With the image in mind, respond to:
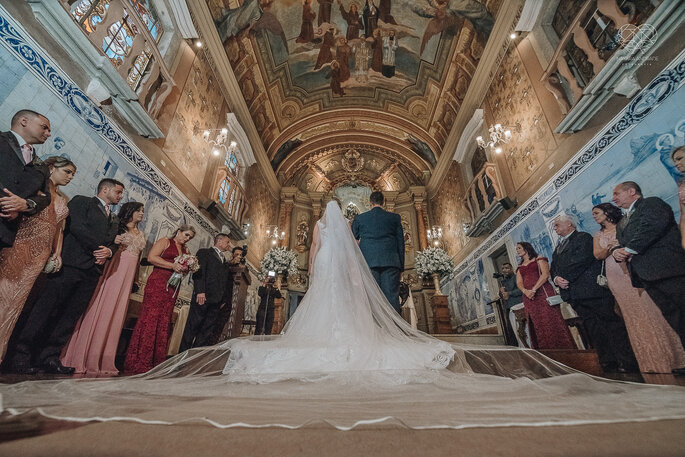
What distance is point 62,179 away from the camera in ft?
8.34

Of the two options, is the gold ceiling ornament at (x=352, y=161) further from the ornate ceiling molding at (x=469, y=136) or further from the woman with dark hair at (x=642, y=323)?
the woman with dark hair at (x=642, y=323)

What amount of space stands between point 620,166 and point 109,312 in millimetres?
6283

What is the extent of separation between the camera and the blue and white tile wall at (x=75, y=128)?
2555 mm

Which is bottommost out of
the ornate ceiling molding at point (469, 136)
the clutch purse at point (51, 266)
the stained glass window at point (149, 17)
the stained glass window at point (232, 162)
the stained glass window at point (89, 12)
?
the clutch purse at point (51, 266)

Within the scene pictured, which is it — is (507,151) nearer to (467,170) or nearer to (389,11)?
(467,170)

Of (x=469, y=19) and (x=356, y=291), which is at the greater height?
(x=469, y=19)

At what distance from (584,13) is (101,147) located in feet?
23.3

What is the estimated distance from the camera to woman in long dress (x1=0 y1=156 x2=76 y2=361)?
197cm

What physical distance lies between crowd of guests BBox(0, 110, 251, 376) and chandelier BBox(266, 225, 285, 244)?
8052 millimetres

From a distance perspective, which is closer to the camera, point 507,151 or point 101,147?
point 101,147

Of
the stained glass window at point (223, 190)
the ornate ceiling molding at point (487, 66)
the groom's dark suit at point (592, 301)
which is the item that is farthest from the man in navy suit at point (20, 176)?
the ornate ceiling molding at point (487, 66)

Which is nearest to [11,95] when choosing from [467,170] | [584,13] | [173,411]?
[173,411]

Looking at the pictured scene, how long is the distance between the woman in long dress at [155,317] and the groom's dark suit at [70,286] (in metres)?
0.50

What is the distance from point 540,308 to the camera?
13.0 ft
